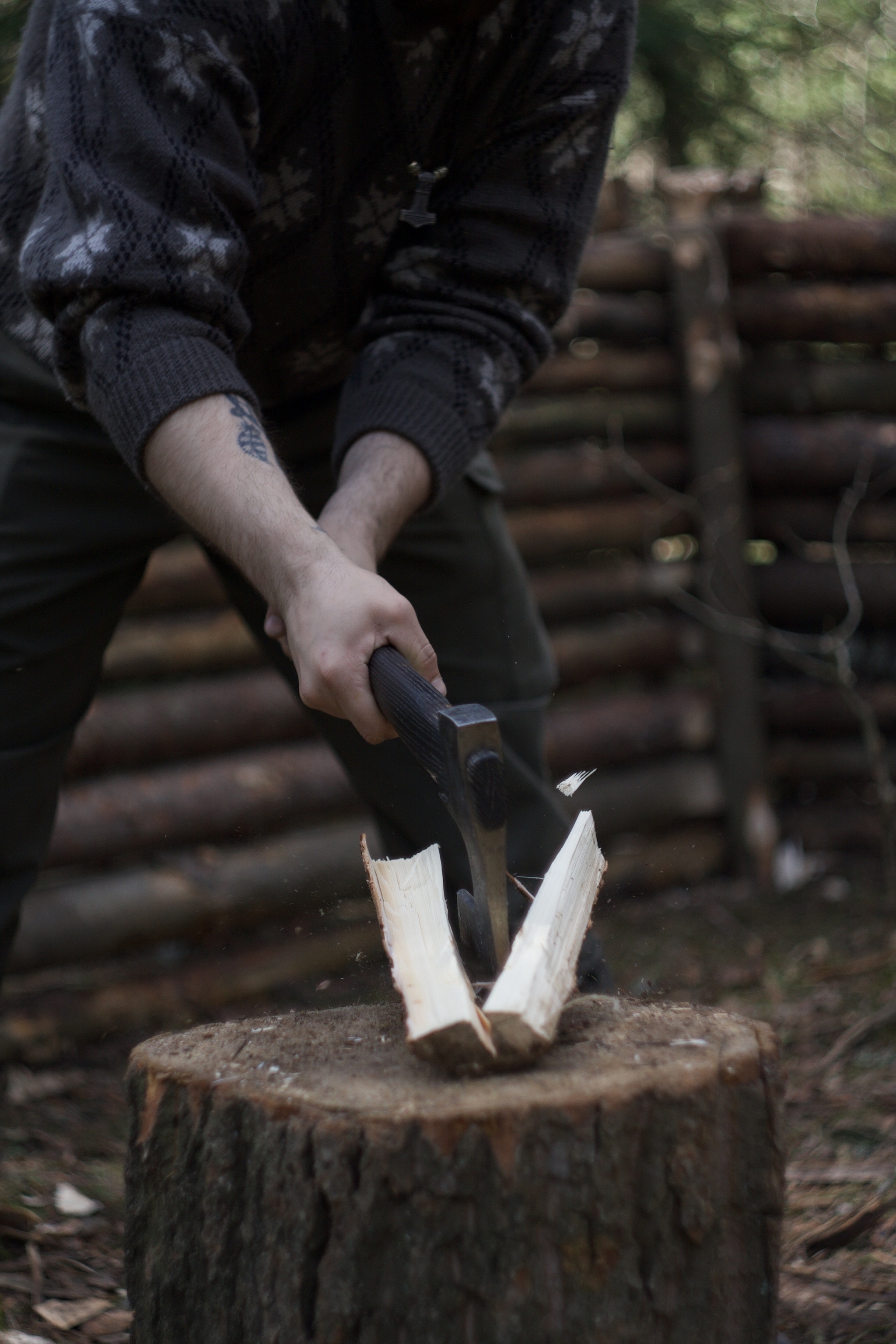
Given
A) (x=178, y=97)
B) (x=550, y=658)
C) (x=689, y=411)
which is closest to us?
(x=178, y=97)

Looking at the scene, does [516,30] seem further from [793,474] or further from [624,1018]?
[793,474]

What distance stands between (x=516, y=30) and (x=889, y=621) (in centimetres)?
294

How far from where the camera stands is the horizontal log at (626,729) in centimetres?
383

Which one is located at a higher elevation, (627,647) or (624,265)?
(624,265)

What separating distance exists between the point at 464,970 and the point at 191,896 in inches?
75.8

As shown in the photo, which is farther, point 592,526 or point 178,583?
point 592,526

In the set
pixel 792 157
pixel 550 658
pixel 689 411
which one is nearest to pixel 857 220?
pixel 689 411

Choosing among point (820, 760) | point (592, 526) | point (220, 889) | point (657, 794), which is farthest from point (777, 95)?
point (220, 889)

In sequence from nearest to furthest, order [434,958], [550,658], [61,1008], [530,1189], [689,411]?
[530,1189] → [434,958] → [550,658] → [61,1008] → [689,411]

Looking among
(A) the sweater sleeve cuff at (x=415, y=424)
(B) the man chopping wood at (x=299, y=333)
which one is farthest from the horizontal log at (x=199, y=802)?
(A) the sweater sleeve cuff at (x=415, y=424)

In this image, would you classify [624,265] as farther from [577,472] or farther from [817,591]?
[817,591]

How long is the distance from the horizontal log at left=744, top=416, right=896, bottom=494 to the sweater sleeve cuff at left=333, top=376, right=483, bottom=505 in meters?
2.56

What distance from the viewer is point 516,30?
1705 millimetres

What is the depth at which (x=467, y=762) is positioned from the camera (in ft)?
3.96
